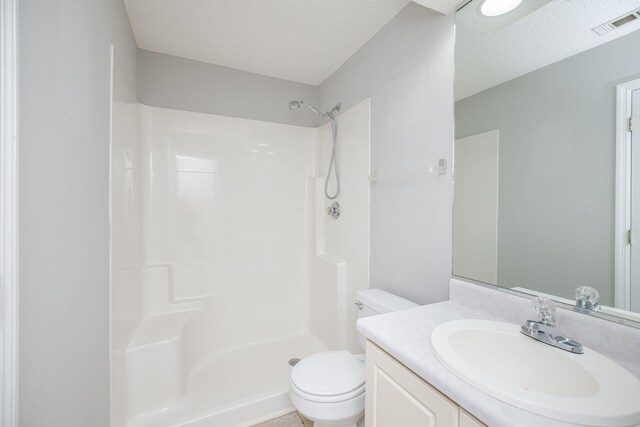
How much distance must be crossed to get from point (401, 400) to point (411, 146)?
3.89ft

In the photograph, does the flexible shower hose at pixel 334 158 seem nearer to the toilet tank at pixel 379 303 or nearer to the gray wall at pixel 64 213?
the toilet tank at pixel 379 303

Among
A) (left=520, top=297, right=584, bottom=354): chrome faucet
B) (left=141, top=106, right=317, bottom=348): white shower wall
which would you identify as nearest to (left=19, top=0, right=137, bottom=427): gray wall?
(left=141, top=106, right=317, bottom=348): white shower wall

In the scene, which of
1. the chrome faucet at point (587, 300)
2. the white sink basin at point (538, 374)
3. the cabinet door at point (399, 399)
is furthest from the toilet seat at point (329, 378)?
the chrome faucet at point (587, 300)

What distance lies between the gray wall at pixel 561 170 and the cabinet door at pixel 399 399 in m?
0.60

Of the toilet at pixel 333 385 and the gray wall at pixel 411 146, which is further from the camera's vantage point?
the gray wall at pixel 411 146

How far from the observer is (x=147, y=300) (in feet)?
6.26

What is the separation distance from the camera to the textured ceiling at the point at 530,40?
81 centimetres

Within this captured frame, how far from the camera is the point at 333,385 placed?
1213mm

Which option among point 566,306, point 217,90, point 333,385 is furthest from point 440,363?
point 217,90

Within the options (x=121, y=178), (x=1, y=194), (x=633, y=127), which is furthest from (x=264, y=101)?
(x=633, y=127)

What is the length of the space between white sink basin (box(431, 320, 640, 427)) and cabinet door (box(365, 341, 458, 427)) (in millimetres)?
93

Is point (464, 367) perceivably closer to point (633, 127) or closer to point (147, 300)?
point (633, 127)

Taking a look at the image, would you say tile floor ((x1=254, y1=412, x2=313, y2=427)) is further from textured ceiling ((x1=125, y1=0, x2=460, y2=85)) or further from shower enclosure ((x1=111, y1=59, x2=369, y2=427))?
textured ceiling ((x1=125, y1=0, x2=460, y2=85))

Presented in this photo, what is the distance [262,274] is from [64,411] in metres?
1.64
